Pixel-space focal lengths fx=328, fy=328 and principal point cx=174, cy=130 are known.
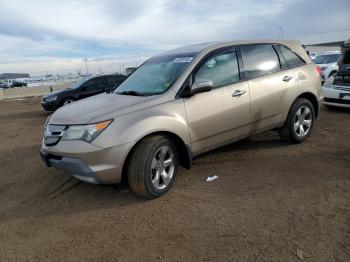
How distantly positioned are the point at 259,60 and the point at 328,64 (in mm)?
10683

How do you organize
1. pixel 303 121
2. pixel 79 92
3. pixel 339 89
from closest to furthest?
pixel 303 121 < pixel 339 89 < pixel 79 92

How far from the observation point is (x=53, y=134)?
402cm

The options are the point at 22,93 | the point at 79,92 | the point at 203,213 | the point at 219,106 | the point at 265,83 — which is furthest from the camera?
the point at 22,93

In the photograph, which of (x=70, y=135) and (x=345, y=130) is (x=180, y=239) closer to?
(x=70, y=135)

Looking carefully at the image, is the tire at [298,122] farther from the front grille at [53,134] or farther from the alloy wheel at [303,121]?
the front grille at [53,134]

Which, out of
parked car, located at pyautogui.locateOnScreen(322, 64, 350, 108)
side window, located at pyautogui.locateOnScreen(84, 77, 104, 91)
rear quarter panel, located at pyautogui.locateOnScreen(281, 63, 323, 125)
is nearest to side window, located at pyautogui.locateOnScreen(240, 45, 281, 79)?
rear quarter panel, located at pyautogui.locateOnScreen(281, 63, 323, 125)

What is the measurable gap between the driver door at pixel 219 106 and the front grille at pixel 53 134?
156 centimetres

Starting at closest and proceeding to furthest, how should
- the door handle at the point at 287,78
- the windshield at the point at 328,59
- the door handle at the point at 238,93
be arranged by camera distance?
the door handle at the point at 238,93
the door handle at the point at 287,78
the windshield at the point at 328,59

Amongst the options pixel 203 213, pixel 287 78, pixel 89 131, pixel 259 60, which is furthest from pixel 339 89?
pixel 89 131

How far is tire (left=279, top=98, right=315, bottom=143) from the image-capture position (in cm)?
545

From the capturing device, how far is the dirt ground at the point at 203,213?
2.97 m

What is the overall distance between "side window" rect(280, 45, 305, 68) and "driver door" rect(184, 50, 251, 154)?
1.16 metres

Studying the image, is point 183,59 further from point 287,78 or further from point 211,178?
point 287,78

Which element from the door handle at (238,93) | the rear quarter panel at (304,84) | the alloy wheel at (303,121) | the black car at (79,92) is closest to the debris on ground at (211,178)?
the door handle at (238,93)
